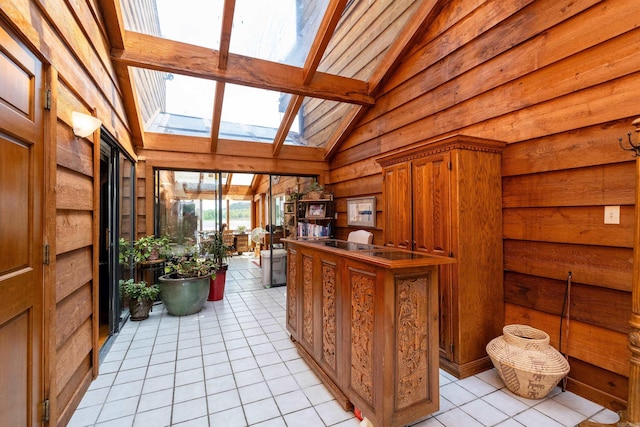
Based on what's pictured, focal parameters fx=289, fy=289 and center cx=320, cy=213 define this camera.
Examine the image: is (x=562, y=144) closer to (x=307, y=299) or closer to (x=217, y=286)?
(x=307, y=299)

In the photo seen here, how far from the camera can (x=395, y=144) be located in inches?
145

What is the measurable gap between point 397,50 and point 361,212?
7.04 feet

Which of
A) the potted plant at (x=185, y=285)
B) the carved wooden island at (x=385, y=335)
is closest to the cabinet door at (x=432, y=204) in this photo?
the carved wooden island at (x=385, y=335)

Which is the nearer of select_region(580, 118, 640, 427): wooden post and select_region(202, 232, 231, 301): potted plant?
select_region(580, 118, 640, 427): wooden post

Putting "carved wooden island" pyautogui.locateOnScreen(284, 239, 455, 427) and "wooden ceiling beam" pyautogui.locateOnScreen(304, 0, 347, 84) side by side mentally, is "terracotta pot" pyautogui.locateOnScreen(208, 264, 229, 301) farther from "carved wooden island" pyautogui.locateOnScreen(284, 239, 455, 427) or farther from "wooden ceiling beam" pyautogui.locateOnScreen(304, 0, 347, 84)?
"wooden ceiling beam" pyautogui.locateOnScreen(304, 0, 347, 84)

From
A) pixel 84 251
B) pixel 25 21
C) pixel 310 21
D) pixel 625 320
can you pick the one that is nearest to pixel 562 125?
pixel 625 320

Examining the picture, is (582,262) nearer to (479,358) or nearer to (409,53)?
(479,358)

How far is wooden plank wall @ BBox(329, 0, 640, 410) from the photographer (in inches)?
71.4

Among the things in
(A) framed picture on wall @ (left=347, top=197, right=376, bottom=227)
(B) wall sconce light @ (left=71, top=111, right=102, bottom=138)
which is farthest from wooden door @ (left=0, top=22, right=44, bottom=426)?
(A) framed picture on wall @ (left=347, top=197, right=376, bottom=227)

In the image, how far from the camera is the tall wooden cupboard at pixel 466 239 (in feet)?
7.54

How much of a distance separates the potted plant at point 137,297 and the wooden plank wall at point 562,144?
394 cm

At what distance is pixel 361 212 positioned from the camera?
4355mm

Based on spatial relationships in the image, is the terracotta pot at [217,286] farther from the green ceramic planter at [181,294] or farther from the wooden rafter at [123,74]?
the wooden rafter at [123,74]

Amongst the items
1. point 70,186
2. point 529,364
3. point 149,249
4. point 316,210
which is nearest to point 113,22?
point 70,186
